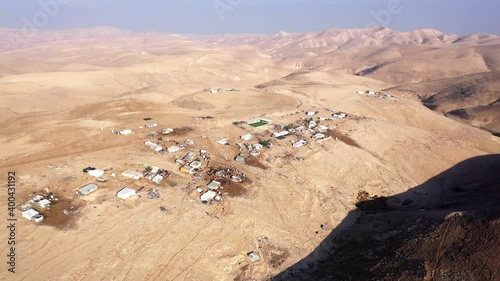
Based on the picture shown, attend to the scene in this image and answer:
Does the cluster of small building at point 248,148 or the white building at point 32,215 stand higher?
the white building at point 32,215

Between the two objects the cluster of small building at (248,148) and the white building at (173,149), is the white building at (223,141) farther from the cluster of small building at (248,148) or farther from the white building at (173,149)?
the white building at (173,149)

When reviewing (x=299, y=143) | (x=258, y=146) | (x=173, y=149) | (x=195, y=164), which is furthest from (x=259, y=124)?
(x=195, y=164)

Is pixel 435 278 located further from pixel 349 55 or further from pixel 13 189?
pixel 349 55

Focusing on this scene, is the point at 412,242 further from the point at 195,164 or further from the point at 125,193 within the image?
the point at 125,193

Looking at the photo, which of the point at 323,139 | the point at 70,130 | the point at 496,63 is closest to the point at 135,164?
the point at 70,130

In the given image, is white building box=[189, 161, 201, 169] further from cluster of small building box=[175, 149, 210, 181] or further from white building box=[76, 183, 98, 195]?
white building box=[76, 183, 98, 195]

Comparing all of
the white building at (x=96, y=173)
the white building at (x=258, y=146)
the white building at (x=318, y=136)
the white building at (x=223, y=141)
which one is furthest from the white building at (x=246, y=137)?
the white building at (x=96, y=173)
